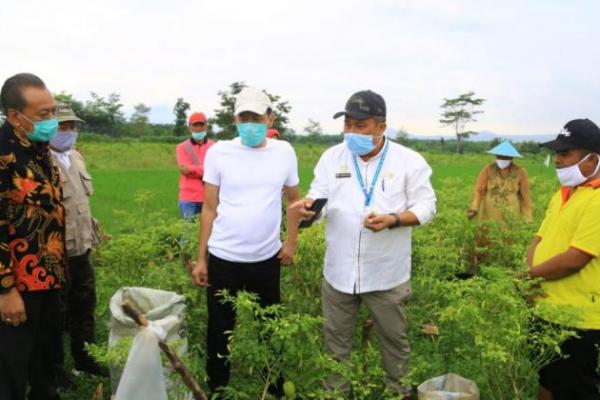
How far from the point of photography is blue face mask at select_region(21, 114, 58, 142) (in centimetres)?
283

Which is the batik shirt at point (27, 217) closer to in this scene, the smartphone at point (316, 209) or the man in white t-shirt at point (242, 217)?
the man in white t-shirt at point (242, 217)

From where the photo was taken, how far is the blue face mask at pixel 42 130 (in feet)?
9.29

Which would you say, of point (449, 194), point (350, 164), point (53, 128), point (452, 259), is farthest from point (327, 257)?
point (449, 194)

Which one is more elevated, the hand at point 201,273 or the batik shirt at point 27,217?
the batik shirt at point 27,217

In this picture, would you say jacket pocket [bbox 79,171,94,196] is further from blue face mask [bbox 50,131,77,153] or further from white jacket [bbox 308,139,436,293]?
white jacket [bbox 308,139,436,293]

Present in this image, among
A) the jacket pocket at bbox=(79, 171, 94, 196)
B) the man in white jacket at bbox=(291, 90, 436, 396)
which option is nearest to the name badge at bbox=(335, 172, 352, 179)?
the man in white jacket at bbox=(291, 90, 436, 396)

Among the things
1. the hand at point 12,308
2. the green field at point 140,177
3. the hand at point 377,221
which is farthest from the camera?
the green field at point 140,177

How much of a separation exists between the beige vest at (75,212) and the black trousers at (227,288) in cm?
105

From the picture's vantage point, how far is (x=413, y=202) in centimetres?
315

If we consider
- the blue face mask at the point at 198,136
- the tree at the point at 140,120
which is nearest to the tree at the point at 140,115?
the tree at the point at 140,120

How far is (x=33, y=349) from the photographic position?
3.05m

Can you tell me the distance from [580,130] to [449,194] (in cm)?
565

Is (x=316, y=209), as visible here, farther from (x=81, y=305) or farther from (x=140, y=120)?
(x=140, y=120)

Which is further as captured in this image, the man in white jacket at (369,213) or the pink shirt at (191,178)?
the pink shirt at (191,178)
